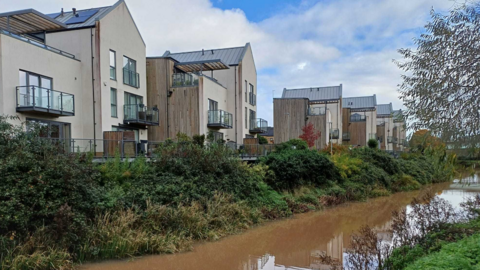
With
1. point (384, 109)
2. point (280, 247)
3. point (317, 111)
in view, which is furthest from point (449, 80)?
point (384, 109)

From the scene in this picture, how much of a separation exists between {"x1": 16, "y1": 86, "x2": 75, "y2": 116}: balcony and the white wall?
28 cm

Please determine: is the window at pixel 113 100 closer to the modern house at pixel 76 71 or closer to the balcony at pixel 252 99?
the modern house at pixel 76 71

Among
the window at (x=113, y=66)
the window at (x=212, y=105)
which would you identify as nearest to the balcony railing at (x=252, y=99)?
the window at (x=212, y=105)

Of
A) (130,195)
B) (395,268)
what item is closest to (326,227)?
(395,268)

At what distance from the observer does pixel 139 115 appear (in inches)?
788

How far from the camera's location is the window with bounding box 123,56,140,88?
64.1ft

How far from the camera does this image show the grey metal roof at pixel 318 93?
137ft

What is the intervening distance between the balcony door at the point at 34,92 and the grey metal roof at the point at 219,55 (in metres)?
15.0

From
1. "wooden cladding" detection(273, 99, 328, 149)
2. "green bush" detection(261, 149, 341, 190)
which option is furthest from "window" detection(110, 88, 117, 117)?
"wooden cladding" detection(273, 99, 328, 149)

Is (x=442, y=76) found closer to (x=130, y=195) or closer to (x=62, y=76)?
(x=130, y=195)

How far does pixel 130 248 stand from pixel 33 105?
835 centimetres

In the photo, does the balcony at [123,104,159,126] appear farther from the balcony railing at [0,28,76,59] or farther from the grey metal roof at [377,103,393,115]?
the grey metal roof at [377,103,393,115]

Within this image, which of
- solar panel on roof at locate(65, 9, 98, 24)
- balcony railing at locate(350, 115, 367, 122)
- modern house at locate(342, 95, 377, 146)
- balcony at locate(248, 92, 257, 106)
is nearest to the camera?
solar panel on roof at locate(65, 9, 98, 24)

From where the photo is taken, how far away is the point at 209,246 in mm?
10555
